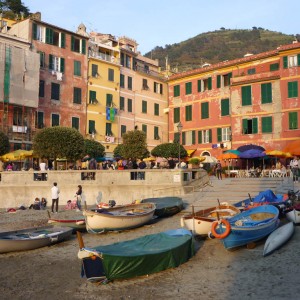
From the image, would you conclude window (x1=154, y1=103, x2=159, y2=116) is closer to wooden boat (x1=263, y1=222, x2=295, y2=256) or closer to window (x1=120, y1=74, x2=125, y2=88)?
window (x1=120, y1=74, x2=125, y2=88)

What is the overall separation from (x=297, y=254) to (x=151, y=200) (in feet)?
36.2

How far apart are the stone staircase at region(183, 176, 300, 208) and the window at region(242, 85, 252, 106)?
1441cm

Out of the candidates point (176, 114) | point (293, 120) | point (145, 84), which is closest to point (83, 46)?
point (145, 84)

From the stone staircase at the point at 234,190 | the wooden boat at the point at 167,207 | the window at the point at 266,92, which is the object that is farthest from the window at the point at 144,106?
the wooden boat at the point at 167,207

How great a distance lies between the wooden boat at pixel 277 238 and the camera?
43.3ft

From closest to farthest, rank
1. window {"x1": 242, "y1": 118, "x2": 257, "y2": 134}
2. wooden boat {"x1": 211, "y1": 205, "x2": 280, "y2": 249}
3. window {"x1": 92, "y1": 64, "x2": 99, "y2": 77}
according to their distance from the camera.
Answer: wooden boat {"x1": 211, "y1": 205, "x2": 280, "y2": 249}
window {"x1": 242, "y1": 118, "x2": 257, "y2": 134}
window {"x1": 92, "y1": 64, "x2": 99, "y2": 77}

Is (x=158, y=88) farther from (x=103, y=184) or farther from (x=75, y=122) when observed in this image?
(x=103, y=184)

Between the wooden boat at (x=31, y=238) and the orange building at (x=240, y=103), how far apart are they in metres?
26.7

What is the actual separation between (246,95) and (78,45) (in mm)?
19465

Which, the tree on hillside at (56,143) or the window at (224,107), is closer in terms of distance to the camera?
the tree on hillside at (56,143)

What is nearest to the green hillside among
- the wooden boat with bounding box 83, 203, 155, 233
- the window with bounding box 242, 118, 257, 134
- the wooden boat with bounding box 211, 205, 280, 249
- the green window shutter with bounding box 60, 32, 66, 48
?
the green window shutter with bounding box 60, 32, 66, 48

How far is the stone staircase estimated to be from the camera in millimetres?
23156

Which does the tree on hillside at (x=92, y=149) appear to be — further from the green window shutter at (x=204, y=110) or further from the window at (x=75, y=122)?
the green window shutter at (x=204, y=110)

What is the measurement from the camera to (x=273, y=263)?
1220cm
